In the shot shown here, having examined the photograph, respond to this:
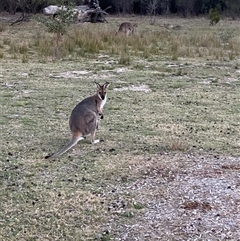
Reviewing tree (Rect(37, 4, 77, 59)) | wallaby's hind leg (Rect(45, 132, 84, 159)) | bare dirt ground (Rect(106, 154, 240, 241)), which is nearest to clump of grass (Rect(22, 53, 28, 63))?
tree (Rect(37, 4, 77, 59))

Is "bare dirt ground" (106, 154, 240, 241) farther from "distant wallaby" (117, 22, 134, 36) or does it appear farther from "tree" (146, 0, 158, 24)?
"tree" (146, 0, 158, 24)

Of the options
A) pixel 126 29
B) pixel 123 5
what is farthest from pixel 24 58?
pixel 123 5

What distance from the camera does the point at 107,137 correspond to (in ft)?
23.6

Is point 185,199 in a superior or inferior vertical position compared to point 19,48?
superior

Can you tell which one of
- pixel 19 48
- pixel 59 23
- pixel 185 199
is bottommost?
pixel 19 48

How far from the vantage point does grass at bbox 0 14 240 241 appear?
4816mm

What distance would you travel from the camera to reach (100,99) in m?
7.27

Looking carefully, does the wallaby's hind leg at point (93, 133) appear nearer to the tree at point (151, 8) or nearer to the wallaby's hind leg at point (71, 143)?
the wallaby's hind leg at point (71, 143)

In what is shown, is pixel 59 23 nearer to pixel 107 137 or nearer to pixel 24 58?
Answer: pixel 24 58

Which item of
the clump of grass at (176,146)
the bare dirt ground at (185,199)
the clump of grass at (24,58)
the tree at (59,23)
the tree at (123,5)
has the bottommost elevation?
the tree at (123,5)

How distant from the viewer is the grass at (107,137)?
15.8 feet

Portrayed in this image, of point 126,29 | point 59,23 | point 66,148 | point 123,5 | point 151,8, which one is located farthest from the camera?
point 123,5

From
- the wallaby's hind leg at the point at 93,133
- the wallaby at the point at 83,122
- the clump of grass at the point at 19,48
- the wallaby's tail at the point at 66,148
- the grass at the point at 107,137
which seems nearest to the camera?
the grass at the point at 107,137

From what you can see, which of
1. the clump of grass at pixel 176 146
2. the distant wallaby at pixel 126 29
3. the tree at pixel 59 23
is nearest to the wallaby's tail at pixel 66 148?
the clump of grass at pixel 176 146
